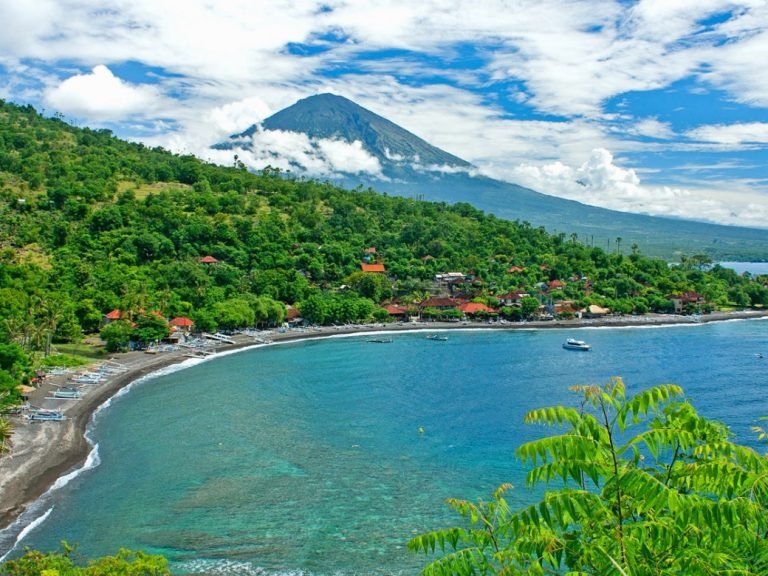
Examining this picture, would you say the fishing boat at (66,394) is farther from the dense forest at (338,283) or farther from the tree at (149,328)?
the tree at (149,328)

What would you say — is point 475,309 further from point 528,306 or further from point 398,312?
point 398,312

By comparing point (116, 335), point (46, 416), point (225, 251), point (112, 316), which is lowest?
point (46, 416)

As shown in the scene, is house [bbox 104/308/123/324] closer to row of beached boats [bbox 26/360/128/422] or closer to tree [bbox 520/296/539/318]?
row of beached boats [bbox 26/360/128/422]

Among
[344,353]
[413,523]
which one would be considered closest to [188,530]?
[413,523]

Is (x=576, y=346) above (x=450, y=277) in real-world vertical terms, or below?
below

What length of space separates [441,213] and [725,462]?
103 meters

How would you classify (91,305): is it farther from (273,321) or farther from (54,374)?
(273,321)

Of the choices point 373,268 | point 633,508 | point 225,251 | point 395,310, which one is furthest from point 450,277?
point 633,508

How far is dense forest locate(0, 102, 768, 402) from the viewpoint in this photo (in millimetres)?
51750

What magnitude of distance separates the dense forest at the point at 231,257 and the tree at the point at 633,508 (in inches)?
1345

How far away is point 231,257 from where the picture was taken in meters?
69.6

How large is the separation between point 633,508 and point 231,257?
68.3 m

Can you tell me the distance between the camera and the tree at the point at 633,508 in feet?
11.8

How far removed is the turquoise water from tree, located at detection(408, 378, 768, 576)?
13.1 meters
